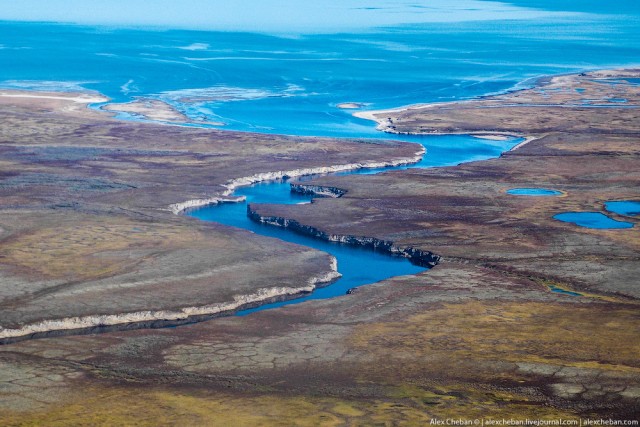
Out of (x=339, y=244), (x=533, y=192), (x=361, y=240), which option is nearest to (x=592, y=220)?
(x=533, y=192)

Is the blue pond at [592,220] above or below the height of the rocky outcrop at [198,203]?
above

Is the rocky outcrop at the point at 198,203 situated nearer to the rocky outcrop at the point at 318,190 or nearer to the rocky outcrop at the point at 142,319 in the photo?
the rocky outcrop at the point at 318,190

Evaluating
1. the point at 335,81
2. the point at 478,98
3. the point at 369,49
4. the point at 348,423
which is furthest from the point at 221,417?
the point at 369,49

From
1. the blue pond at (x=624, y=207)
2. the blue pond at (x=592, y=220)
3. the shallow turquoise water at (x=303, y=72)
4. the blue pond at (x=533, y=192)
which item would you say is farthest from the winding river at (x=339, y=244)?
the blue pond at (x=624, y=207)

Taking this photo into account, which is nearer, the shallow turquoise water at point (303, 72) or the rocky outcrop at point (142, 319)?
the rocky outcrop at point (142, 319)

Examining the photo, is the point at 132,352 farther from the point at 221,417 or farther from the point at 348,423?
the point at 348,423

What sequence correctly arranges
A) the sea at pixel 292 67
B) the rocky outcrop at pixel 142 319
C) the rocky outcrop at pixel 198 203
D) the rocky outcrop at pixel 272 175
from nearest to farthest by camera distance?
the rocky outcrop at pixel 142 319
the rocky outcrop at pixel 198 203
the rocky outcrop at pixel 272 175
the sea at pixel 292 67

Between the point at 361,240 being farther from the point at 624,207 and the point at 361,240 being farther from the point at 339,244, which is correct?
the point at 624,207
